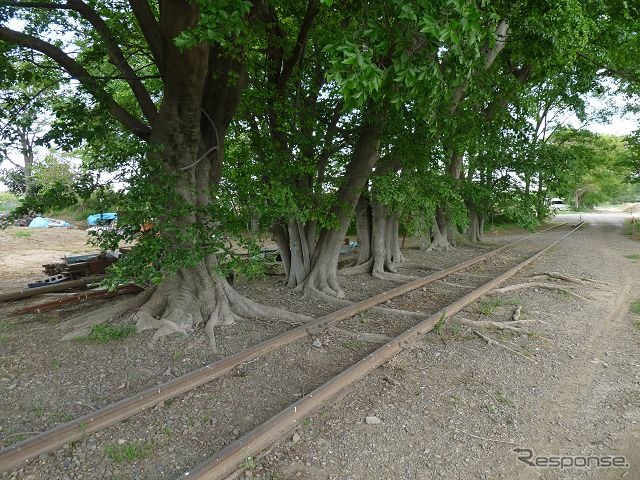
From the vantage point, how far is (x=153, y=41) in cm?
644

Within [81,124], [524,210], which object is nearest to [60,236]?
[81,124]

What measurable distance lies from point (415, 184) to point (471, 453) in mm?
7784

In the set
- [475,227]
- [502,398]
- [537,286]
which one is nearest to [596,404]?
[502,398]

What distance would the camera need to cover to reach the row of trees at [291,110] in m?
4.18

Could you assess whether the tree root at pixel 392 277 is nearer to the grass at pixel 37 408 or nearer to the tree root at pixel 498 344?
the tree root at pixel 498 344

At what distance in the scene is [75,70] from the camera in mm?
6461

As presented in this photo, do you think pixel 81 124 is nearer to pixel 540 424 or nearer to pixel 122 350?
pixel 122 350

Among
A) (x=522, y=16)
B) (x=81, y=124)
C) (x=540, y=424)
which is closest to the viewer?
(x=540, y=424)

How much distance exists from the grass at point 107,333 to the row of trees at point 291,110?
11.0 inches

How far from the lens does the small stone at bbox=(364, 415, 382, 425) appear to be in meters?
4.04

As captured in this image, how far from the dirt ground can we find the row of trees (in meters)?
1.31

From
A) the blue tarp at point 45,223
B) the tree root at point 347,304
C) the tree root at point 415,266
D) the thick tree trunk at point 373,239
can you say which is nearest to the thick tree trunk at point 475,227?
the tree root at point 415,266

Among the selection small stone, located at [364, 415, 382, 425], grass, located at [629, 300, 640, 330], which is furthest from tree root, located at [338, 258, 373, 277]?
small stone, located at [364, 415, 382, 425]

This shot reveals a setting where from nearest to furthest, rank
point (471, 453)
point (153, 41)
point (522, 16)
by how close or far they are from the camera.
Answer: point (471, 453)
point (522, 16)
point (153, 41)
